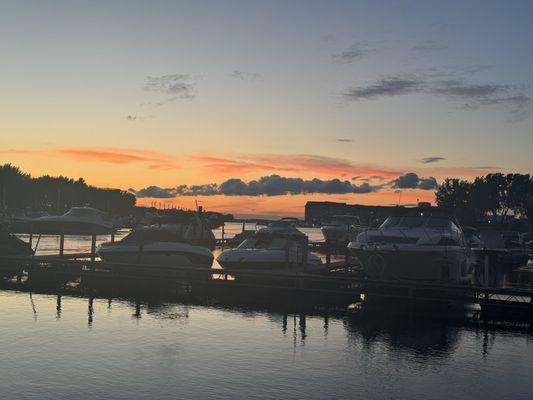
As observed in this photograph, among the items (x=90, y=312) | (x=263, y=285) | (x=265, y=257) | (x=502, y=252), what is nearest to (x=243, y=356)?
(x=90, y=312)

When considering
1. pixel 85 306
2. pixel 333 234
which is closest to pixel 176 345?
pixel 85 306

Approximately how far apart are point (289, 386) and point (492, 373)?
4916 millimetres

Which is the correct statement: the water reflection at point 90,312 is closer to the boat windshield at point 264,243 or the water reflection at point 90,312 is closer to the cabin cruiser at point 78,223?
the boat windshield at point 264,243

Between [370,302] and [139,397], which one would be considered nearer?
[139,397]

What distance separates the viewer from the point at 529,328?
784 inches

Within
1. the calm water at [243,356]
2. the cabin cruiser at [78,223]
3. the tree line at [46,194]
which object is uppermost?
the tree line at [46,194]

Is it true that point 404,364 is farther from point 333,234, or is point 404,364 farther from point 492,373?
point 333,234

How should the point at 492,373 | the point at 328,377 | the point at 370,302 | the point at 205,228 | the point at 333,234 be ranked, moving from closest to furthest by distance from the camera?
the point at 328,377, the point at 492,373, the point at 370,302, the point at 205,228, the point at 333,234

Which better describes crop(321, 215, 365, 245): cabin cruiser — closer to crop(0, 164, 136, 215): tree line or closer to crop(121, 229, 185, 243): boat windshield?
crop(121, 229, 185, 243): boat windshield

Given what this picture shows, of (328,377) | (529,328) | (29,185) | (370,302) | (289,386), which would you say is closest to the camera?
(289,386)

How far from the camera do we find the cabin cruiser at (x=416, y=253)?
77.4 ft

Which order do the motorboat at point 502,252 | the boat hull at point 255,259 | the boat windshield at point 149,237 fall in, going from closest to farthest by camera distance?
1. the boat hull at point 255,259
2. the boat windshield at point 149,237
3. the motorboat at point 502,252

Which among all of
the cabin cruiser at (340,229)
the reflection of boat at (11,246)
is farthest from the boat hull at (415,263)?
the cabin cruiser at (340,229)

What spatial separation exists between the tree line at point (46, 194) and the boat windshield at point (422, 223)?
379ft
